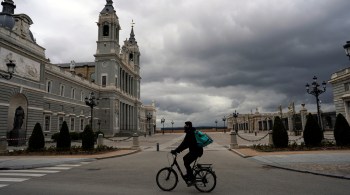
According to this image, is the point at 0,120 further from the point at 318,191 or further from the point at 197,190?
the point at 318,191

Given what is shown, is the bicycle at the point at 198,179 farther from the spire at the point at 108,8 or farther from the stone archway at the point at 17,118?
the spire at the point at 108,8

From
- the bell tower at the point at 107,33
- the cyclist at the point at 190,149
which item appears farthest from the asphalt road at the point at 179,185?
the bell tower at the point at 107,33

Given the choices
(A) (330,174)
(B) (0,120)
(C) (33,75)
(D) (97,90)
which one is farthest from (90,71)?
(A) (330,174)

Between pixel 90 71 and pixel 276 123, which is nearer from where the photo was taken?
pixel 276 123

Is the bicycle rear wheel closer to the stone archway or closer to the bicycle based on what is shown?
the bicycle

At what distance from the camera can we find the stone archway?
1227 inches

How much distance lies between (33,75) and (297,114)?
1994 inches

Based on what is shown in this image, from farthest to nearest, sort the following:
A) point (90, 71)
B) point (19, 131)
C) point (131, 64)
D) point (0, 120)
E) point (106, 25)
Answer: point (131, 64)
point (90, 71)
point (106, 25)
point (19, 131)
point (0, 120)

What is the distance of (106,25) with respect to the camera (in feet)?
225

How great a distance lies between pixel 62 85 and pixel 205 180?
46.1 metres

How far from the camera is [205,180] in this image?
26.7 ft

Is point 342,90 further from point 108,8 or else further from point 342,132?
point 108,8

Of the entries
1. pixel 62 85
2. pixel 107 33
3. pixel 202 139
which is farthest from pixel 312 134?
pixel 107 33

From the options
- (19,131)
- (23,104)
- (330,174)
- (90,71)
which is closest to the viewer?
(330,174)
